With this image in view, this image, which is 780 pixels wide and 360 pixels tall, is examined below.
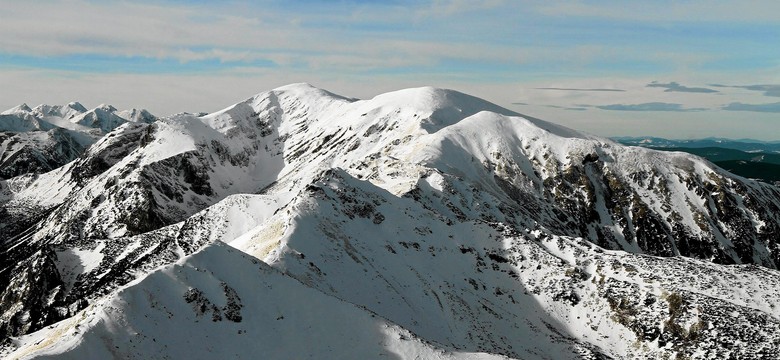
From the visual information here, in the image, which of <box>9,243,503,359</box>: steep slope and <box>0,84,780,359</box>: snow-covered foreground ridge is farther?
<box>0,84,780,359</box>: snow-covered foreground ridge

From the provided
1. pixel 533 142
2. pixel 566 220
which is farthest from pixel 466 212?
pixel 533 142

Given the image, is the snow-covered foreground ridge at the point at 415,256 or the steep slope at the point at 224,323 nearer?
the steep slope at the point at 224,323

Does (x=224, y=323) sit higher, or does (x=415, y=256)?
(x=224, y=323)

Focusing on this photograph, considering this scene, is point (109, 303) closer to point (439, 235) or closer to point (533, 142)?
point (439, 235)

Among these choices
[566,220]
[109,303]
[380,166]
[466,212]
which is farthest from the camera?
[566,220]

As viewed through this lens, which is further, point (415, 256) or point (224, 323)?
point (415, 256)

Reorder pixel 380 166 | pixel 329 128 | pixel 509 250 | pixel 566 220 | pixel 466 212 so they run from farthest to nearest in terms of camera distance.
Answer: pixel 329 128 < pixel 566 220 < pixel 380 166 < pixel 466 212 < pixel 509 250

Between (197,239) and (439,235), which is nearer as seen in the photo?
(439,235)

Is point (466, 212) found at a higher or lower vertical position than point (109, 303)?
lower
